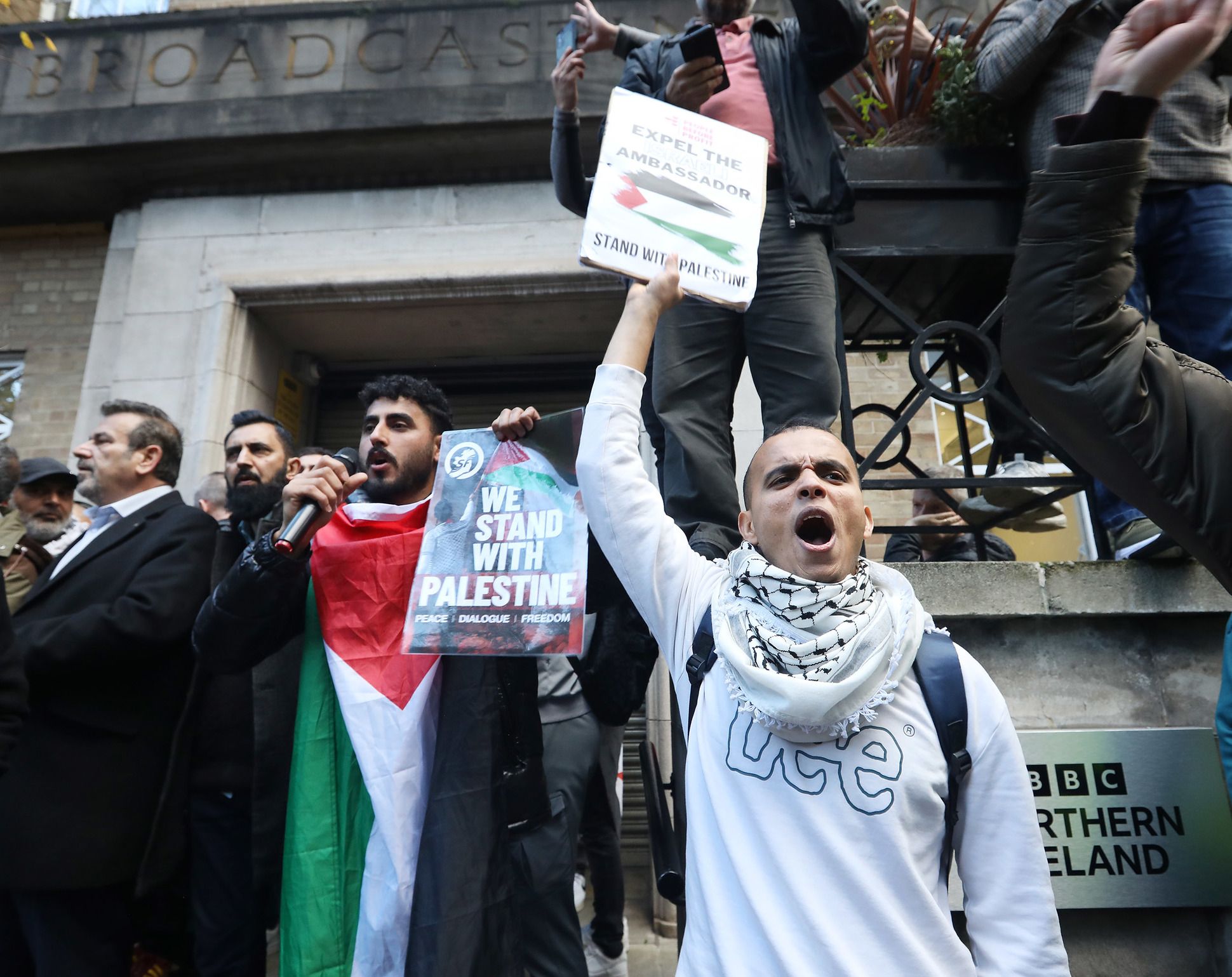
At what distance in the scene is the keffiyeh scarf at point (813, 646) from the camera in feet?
5.02

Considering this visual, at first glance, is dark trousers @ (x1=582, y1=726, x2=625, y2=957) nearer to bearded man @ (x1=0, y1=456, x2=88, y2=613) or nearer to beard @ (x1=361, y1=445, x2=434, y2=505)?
beard @ (x1=361, y1=445, x2=434, y2=505)

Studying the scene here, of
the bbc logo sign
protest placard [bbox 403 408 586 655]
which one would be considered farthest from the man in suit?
the bbc logo sign

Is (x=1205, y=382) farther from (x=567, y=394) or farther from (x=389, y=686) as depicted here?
(x=567, y=394)

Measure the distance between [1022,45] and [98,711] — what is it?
3.74 meters

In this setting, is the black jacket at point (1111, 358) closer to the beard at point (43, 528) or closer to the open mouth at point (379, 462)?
the open mouth at point (379, 462)

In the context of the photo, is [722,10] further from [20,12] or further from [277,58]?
[20,12]

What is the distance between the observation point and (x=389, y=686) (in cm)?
234

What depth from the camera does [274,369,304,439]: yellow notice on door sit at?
7289mm

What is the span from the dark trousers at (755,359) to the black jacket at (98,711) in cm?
159

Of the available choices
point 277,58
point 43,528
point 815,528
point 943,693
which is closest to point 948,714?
point 943,693

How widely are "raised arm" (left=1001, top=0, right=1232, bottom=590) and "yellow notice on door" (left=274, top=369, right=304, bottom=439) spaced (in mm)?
6655

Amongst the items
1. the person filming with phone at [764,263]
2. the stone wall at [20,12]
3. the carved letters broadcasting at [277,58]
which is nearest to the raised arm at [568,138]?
the person filming with phone at [764,263]

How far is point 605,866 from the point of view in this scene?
13.4 feet

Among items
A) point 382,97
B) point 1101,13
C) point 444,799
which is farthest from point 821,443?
point 382,97
